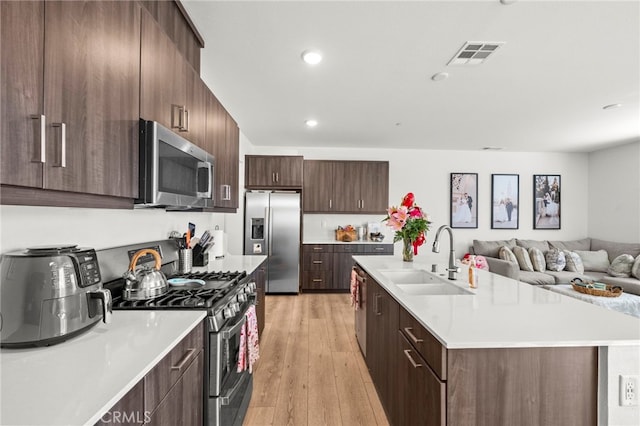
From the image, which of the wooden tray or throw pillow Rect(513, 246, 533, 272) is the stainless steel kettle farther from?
throw pillow Rect(513, 246, 533, 272)

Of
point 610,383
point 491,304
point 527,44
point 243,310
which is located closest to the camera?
point 610,383

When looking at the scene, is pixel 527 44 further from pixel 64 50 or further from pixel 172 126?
pixel 64 50

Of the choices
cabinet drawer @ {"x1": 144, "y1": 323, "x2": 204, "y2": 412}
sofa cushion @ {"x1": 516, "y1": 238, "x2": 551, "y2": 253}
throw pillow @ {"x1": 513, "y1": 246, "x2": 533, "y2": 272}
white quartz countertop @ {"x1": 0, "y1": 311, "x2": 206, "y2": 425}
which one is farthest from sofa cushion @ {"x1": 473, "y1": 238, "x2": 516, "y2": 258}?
white quartz countertop @ {"x1": 0, "y1": 311, "x2": 206, "y2": 425}

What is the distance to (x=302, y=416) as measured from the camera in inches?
80.0

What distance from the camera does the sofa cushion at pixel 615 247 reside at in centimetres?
489

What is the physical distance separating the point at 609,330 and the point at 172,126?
2.11 metres

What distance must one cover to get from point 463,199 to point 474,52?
4013 mm

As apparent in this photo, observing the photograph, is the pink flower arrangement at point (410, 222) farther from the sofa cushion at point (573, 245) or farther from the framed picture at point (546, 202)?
the framed picture at point (546, 202)

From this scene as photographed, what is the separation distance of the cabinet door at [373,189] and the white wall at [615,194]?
4010 mm

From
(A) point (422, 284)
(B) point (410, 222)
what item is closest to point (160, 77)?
(A) point (422, 284)

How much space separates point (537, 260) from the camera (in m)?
5.01

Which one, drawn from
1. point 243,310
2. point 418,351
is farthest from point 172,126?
point 418,351

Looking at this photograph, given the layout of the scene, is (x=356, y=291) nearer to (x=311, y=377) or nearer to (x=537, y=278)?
(x=311, y=377)

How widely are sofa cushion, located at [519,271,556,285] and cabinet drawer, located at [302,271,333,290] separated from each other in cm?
291
